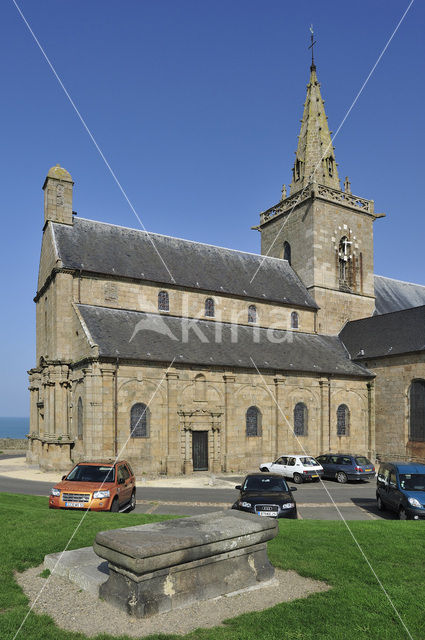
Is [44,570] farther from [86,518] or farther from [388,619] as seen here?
[388,619]

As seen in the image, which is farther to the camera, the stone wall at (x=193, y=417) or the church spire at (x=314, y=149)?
the church spire at (x=314, y=149)

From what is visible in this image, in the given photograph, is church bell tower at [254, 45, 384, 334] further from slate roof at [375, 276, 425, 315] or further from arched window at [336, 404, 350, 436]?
arched window at [336, 404, 350, 436]

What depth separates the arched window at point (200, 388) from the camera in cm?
3055

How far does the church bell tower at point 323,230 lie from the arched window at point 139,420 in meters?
17.9

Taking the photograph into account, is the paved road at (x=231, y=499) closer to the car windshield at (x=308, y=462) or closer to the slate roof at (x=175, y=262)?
the car windshield at (x=308, y=462)

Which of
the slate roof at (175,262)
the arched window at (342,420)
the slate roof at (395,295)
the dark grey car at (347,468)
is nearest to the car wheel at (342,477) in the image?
the dark grey car at (347,468)

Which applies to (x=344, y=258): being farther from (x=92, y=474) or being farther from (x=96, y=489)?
(x=96, y=489)

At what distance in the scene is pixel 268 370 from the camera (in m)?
33.0

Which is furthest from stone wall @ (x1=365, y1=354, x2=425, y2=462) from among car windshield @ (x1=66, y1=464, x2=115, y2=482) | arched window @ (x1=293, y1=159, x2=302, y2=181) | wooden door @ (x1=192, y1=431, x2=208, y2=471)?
car windshield @ (x1=66, y1=464, x2=115, y2=482)

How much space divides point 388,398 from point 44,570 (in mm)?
31400

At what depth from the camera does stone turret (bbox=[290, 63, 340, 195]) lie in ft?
145

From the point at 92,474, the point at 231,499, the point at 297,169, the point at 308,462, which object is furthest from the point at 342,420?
the point at 92,474

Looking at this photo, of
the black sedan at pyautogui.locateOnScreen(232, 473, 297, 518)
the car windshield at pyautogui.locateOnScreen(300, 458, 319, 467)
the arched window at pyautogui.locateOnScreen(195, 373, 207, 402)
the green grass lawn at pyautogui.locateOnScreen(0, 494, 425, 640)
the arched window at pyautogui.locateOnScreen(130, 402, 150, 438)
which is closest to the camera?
the green grass lawn at pyautogui.locateOnScreen(0, 494, 425, 640)

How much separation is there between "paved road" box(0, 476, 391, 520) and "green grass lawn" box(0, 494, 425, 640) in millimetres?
4468
